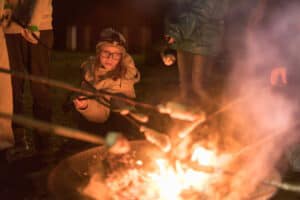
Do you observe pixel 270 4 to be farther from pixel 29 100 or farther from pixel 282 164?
pixel 29 100

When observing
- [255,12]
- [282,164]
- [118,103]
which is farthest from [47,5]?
[282,164]

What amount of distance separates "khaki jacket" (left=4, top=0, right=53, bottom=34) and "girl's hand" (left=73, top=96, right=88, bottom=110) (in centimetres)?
89

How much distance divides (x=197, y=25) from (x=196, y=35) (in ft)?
0.38

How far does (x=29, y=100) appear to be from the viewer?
7.33m

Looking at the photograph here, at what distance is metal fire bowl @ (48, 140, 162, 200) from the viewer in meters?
3.24

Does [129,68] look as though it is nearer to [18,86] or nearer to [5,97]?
[18,86]

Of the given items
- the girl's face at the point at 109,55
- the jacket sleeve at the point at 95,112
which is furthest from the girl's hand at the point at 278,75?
the jacket sleeve at the point at 95,112

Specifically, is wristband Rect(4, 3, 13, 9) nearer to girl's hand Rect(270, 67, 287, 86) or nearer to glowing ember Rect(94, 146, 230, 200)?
glowing ember Rect(94, 146, 230, 200)

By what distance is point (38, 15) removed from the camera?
466 centimetres

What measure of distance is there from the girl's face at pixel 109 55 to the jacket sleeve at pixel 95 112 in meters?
0.44

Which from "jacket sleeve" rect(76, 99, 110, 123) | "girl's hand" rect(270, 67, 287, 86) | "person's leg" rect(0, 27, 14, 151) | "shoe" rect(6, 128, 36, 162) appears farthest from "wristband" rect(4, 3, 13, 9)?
"girl's hand" rect(270, 67, 287, 86)

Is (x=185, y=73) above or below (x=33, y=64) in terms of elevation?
below

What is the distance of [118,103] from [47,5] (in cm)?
131

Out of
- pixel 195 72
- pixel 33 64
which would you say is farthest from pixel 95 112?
pixel 195 72
